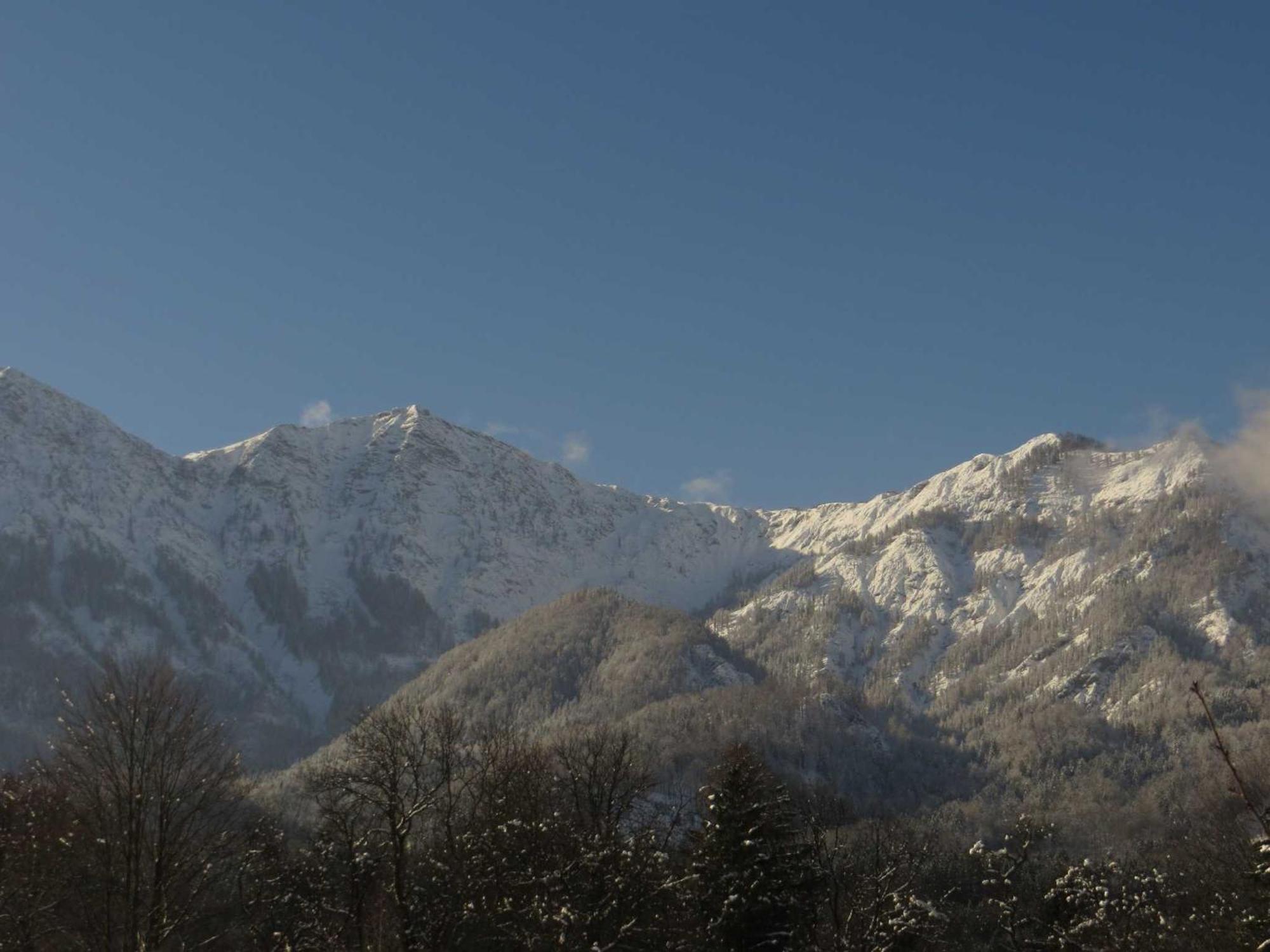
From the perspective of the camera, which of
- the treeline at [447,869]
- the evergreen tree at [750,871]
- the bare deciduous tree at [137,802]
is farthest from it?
the evergreen tree at [750,871]

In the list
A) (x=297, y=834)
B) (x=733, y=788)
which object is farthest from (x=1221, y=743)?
(x=297, y=834)

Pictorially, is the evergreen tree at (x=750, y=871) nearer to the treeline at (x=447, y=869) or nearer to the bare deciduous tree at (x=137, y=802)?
the treeline at (x=447, y=869)

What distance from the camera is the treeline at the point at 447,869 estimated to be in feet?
105

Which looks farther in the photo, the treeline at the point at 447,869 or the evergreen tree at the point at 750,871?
the evergreen tree at the point at 750,871

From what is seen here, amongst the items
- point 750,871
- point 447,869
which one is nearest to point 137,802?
point 447,869

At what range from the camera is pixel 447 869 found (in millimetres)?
43094

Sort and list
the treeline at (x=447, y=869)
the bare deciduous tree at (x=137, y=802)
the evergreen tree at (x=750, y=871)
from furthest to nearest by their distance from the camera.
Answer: the evergreen tree at (x=750, y=871), the treeline at (x=447, y=869), the bare deciduous tree at (x=137, y=802)

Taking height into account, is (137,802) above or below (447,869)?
above

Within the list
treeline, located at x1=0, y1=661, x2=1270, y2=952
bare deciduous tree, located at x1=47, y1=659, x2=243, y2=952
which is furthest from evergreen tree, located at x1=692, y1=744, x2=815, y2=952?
bare deciduous tree, located at x1=47, y1=659, x2=243, y2=952

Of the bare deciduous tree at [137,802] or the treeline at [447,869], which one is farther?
the treeline at [447,869]

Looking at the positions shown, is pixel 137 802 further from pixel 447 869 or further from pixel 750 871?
pixel 750 871

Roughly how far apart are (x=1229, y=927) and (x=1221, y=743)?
33707mm

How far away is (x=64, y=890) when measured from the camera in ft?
118

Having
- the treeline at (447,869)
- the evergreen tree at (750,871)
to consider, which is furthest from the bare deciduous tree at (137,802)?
the evergreen tree at (750,871)
